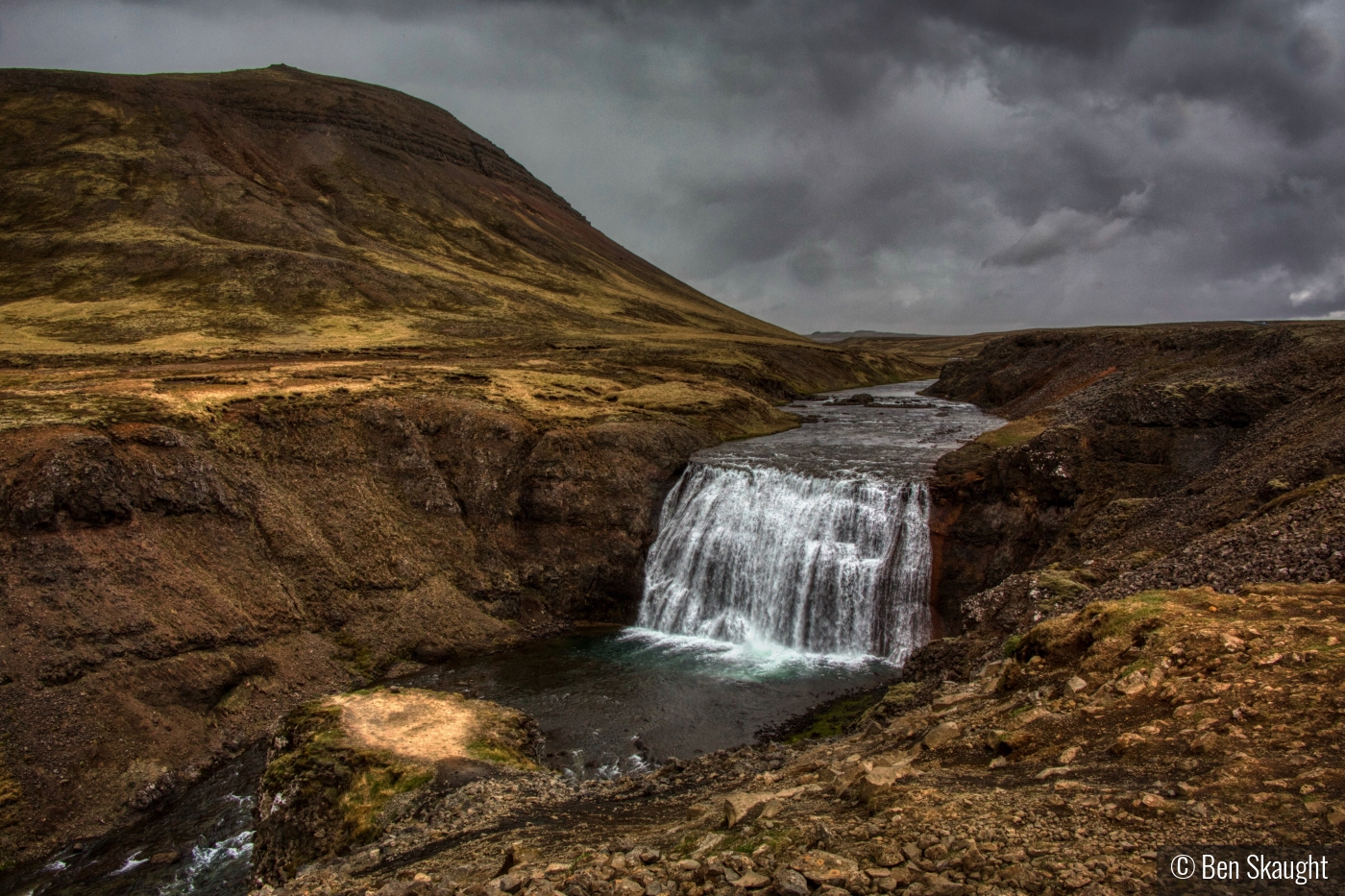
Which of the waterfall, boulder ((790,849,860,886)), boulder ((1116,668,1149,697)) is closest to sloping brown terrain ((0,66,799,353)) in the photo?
the waterfall

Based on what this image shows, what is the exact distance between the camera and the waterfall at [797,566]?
3019 centimetres

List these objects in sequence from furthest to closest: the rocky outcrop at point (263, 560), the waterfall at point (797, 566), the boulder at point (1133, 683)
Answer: the waterfall at point (797, 566) → the rocky outcrop at point (263, 560) → the boulder at point (1133, 683)

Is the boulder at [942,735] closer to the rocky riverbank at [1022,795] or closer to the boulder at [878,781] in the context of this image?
the rocky riverbank at [1022,795]

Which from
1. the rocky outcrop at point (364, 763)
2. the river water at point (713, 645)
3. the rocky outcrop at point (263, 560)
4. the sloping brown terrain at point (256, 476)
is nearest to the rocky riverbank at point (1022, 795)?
the rocky outcrop at point (364, 763)

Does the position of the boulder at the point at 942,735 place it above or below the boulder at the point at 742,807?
above

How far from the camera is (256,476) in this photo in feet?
101

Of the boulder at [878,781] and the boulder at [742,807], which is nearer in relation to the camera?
the boulder at [878,781]

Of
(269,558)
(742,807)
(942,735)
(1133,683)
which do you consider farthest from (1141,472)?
(269,558)

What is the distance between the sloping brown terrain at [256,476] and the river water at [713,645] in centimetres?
174

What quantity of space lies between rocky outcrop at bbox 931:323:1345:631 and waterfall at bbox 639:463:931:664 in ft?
5.80

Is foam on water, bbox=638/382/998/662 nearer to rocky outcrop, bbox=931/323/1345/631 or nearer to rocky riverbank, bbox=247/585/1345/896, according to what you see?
rocky outcrop, bbox=931/323/1345/631

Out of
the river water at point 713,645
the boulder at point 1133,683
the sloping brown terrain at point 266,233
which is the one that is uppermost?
the sloping brown terrain at point 266,233

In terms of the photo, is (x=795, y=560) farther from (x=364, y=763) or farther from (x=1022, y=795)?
(x=1022, y=795)

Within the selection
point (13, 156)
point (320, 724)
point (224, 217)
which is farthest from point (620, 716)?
point (13, 156)
